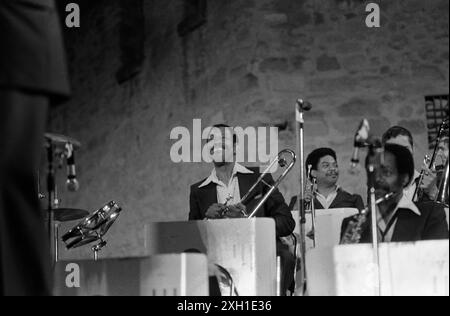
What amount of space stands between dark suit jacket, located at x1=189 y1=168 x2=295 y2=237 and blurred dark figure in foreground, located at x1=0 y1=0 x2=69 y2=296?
120 inches

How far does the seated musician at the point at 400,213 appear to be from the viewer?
446 centimetres

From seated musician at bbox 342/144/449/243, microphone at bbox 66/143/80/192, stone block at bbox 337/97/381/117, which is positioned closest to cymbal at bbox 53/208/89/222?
seated musician at bbox 342/144/449/243

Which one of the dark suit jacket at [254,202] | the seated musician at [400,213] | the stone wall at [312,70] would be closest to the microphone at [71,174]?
the seated musician at [400,213]

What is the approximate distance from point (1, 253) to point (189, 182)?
6.73 m

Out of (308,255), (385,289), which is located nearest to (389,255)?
(385,289)

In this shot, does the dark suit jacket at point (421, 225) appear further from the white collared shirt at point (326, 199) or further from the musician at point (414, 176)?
the white collared shirt at point (326, 199)

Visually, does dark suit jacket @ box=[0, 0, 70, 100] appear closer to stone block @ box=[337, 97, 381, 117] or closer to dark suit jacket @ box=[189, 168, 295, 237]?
dark suit jacket @ box=[189, 168, 295, 237]

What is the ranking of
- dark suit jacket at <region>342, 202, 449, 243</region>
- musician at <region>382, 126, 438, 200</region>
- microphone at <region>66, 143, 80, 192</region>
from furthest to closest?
musician at <region>382, 126, 438, 200</region> < dark suit jacket at <region>342, 202, 449, 243</region> < microphone at <region>66, 143, 80, 192</region>

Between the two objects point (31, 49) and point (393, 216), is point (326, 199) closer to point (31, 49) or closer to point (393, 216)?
point (393, 216)

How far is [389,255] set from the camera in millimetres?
3973

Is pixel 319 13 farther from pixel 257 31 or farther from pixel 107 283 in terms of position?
pixel 107 283

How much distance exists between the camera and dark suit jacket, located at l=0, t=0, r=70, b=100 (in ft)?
10.3

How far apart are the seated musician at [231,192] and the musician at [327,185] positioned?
110cm
